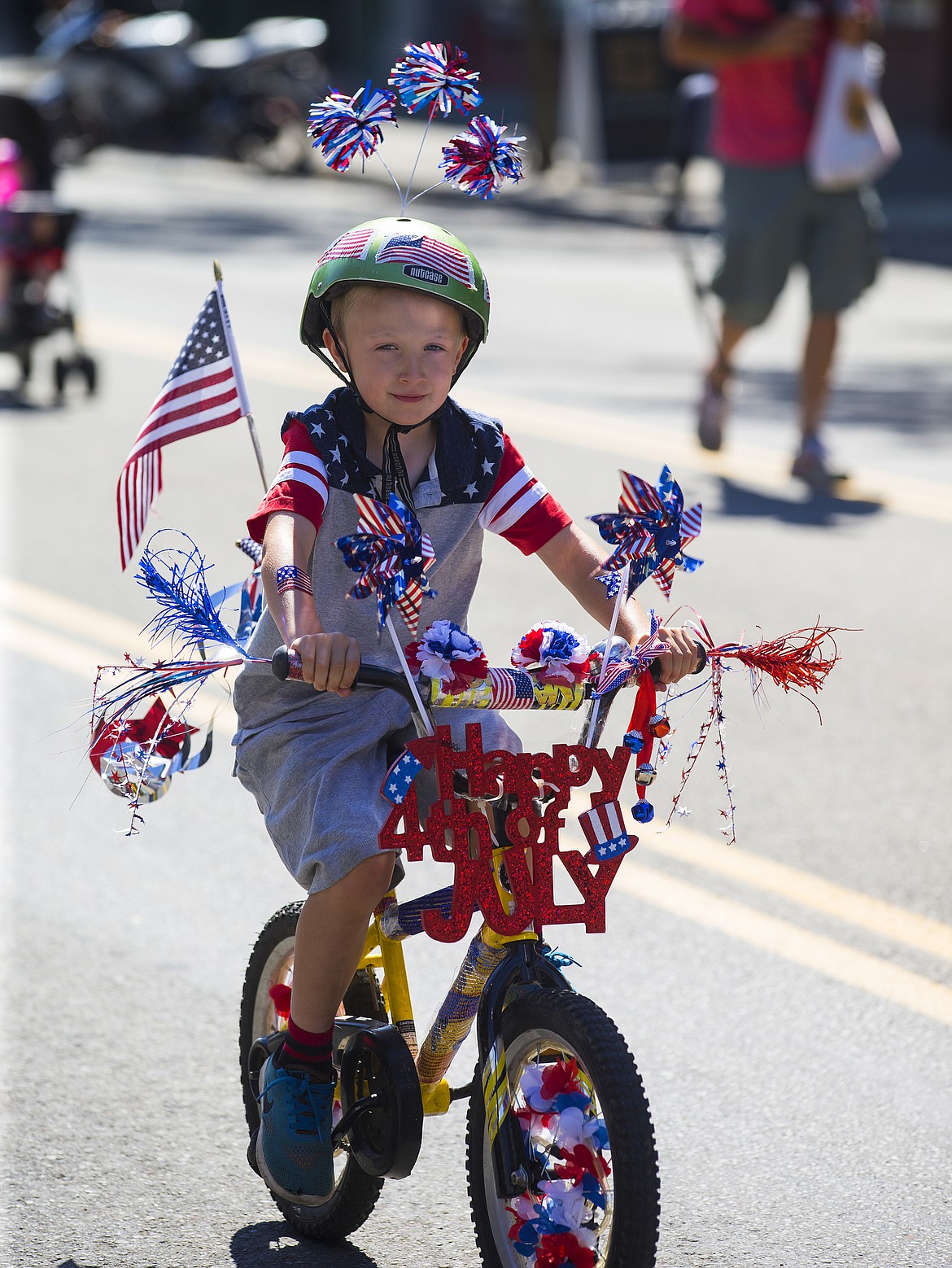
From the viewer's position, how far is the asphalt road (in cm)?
332

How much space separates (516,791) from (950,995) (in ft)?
5.74

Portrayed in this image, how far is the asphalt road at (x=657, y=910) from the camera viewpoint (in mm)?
3316

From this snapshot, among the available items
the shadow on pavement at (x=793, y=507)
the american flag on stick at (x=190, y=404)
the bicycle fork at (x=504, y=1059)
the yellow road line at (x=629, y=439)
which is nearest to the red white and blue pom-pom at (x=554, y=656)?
the bicycle fork at (x=504, y=1059)

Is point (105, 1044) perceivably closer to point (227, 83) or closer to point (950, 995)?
point (950, 995)

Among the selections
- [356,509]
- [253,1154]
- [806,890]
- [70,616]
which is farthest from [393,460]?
[70,616]

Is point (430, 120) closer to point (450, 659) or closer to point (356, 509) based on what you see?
point (356, 509)

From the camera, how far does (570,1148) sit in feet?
9.01

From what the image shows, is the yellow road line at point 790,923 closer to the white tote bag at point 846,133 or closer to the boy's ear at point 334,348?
the boy's ear at point 334,348

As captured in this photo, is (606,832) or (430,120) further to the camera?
(430,120)

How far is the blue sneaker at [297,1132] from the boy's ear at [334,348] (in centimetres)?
109

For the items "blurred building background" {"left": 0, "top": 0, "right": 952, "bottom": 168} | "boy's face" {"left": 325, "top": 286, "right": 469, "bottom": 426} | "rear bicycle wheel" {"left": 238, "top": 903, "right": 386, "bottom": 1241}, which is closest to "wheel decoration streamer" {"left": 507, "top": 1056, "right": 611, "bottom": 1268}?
A: "rear bicycle wheel" {"left": 238, "top": 903, "right": 386, "bottom": 1241}

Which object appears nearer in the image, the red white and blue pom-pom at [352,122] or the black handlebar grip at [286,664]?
the black handlebar grip at [286,664]

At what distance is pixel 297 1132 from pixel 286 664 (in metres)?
0.84

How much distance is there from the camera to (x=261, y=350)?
38.0ft
